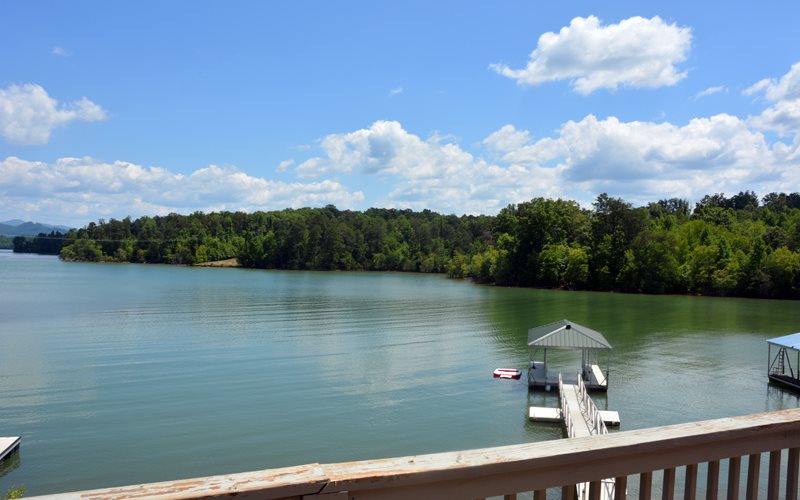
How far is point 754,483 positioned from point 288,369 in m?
26.4

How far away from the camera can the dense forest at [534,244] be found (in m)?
75.8

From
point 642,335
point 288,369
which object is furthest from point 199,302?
point 642,335

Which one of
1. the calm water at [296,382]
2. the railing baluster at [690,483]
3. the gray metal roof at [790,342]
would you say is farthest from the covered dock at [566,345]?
the railing baluster at [690,483]

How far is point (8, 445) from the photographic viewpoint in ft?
52.2

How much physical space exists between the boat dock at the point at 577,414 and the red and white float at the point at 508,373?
12.6 feet

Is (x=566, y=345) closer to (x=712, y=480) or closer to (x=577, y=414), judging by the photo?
(x=577, y=414)

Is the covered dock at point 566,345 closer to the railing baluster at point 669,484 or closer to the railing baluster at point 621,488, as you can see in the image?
the railing baluster at point 669,484

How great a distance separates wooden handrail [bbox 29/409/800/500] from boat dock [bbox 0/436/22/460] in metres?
17.6

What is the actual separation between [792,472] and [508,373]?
2422 centimetres

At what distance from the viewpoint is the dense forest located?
75.8 metres

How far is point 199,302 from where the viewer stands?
56031 mm

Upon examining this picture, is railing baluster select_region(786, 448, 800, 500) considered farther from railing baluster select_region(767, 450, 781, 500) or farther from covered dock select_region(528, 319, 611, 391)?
covered dock select_region(528, 319, 611, 391)

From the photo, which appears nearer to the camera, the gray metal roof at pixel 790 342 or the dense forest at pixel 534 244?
the gray metal roof at pixel 790 342

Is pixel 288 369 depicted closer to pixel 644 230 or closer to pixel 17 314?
pixel 17 314
